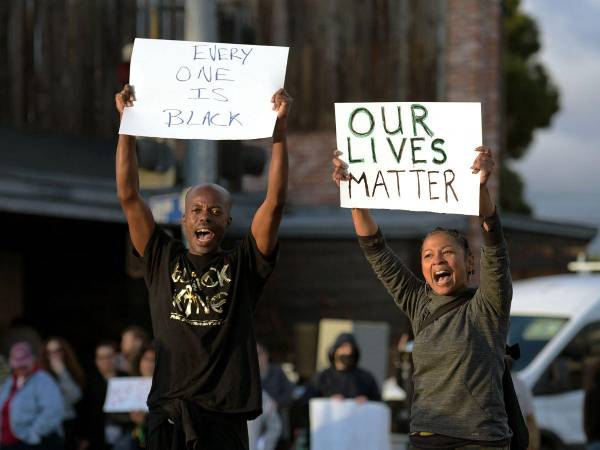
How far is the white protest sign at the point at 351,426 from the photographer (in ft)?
39.3

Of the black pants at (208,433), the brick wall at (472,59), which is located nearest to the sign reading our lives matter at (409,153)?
the black pants at (208,433)

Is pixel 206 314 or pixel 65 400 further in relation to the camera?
pixel 65 400

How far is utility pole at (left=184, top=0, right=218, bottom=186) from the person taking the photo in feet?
36.0

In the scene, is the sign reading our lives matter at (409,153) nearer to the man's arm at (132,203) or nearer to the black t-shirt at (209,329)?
the black t-shirt at (209,329)

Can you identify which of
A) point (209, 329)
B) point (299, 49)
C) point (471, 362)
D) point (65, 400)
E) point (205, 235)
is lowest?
point (471, 362)

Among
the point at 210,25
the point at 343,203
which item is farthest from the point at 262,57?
the point at 210,25

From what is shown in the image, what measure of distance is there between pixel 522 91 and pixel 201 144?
137 ft

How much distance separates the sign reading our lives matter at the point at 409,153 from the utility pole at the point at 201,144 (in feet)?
14.7

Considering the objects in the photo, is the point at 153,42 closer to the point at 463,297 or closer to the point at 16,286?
the point at 463,297

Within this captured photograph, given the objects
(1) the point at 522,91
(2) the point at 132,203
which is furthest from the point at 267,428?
(1) the point at 522,91

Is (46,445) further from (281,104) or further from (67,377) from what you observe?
(281,104)

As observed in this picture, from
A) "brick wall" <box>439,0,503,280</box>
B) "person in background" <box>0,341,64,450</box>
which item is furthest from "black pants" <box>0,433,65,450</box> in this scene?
"brick wall" <box>439,0,503,280</box>

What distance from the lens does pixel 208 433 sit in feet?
19.3

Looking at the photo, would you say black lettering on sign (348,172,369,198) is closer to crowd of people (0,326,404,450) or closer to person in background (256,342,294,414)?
crowd of people (0,326,404,450)
